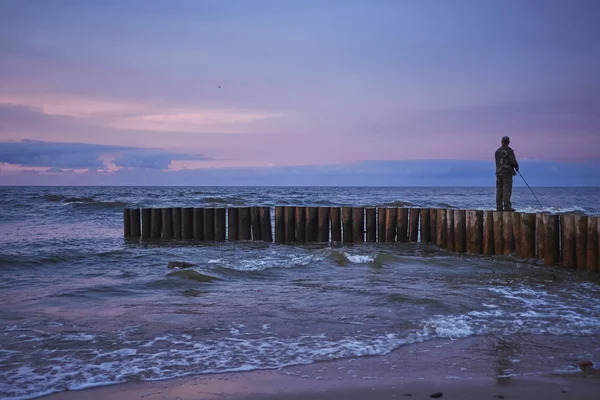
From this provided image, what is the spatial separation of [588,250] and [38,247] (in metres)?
14.0

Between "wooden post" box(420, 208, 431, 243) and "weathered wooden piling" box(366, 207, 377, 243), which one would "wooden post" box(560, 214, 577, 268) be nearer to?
"wooden post" box(420, 208, 431, 243)

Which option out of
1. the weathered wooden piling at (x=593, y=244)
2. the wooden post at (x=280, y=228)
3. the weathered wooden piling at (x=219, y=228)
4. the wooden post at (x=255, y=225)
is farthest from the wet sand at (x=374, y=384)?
the weathered wooden piling at (x=219, y=228)

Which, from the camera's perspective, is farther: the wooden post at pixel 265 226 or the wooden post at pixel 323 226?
the wooden post at pixel 265 226

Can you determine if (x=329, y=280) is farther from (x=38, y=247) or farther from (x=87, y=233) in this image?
(x=87, y=233)

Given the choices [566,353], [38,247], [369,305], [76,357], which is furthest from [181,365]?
[38,247]

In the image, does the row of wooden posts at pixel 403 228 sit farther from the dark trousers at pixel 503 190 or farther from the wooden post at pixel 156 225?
the dark trousers at pixel 503 190

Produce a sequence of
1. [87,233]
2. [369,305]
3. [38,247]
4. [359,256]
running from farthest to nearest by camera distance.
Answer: [87,233], [38,247], [359,256], [369,305]

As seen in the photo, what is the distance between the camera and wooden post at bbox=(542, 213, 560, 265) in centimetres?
1136

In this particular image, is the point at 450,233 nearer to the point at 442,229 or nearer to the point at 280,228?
the point at 442,229

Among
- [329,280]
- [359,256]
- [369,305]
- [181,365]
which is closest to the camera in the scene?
[181,365]

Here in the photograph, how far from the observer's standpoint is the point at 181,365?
5.13m

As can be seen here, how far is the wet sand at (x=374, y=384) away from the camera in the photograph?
4301 mm

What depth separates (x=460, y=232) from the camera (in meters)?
13.6

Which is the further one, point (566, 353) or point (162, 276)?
point (162, 276)
